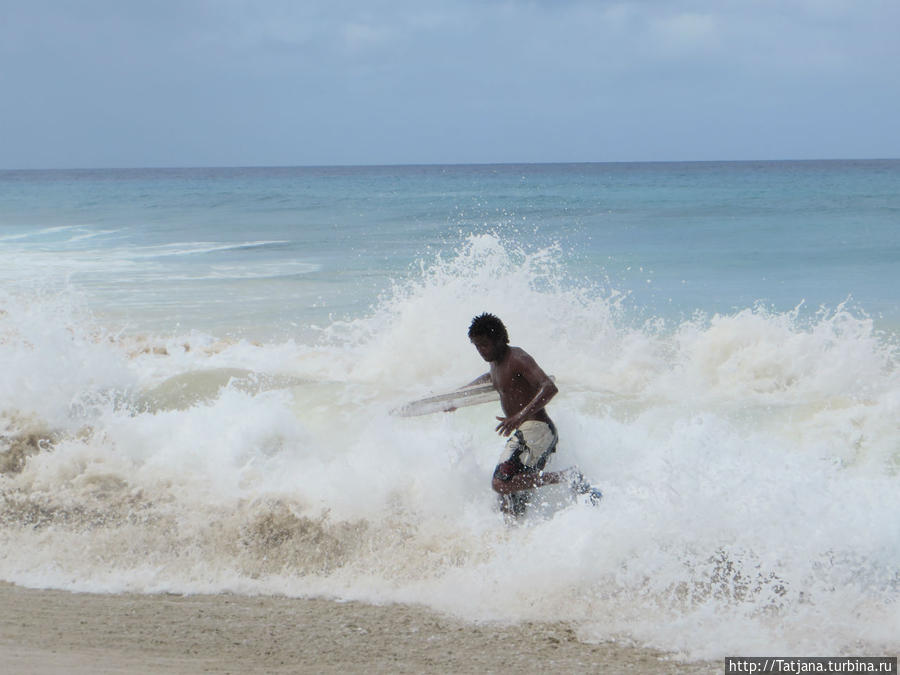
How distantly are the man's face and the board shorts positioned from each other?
43 centimetres

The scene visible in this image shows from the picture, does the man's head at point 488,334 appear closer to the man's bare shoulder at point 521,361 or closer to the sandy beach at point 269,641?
the man's bare shoulder at point 521,361

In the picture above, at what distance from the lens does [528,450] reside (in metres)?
5.34

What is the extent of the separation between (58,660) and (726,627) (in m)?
3.03

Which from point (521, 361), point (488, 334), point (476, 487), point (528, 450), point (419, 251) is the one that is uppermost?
point (488, 334)

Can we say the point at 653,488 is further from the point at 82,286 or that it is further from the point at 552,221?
the point at 552,221

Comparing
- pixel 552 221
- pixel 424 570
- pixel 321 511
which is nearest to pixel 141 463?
pixel 321 511

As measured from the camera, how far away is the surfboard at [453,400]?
5.46m

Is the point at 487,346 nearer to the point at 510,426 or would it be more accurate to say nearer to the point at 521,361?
the point at 521,361

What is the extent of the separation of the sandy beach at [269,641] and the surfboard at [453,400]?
3.96ft

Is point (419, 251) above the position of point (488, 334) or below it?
below

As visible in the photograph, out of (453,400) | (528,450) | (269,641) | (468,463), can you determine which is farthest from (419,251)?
(269,641)

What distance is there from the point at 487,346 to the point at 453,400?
0.47m

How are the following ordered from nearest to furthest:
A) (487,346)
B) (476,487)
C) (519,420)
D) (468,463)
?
(519,420) → (487,346) → (476,487) → (468,463)

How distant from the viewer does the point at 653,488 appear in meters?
5.34
